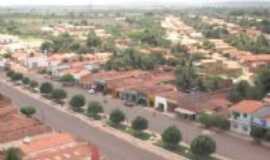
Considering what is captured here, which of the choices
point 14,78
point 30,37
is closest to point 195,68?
point 14,78

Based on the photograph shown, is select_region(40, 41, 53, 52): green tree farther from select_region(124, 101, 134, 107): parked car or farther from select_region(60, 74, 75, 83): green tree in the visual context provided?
select_region(124, 101, 134, 107): parked car

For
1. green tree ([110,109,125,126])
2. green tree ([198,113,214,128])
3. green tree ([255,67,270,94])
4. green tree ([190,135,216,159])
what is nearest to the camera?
green tree ([190,135,216,159])

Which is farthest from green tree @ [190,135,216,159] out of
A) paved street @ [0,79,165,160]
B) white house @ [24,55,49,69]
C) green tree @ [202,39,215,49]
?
green tree @ [202,39,215,49]

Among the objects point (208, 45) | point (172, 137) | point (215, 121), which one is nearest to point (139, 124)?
point (172, 137)

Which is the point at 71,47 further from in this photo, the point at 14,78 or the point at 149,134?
the point at 149,134

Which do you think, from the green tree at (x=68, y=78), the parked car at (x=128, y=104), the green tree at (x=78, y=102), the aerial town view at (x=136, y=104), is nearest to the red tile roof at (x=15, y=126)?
the aerial town view at (x=136, y=104)

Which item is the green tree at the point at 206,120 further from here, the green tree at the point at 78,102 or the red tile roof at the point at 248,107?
the green tree at the point at 78,102
